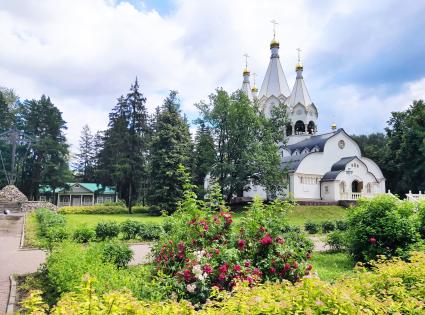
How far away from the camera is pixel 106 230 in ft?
45.4

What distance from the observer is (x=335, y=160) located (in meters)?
40.1

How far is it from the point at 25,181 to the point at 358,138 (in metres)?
56.8

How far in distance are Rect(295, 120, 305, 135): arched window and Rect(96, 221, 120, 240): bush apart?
35.0m

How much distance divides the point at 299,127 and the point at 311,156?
837 cm

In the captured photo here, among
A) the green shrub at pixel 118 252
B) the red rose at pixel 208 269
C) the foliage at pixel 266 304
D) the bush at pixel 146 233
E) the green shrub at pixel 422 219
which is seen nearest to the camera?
the foliage at pixel 266 304

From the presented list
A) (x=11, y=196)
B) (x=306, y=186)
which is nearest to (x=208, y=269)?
(x=11, y=196)

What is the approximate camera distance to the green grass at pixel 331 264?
27.2 ft

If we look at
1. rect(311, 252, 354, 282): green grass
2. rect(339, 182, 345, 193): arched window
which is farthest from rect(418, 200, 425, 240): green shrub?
rect(339, 182, 345, 193): arched window

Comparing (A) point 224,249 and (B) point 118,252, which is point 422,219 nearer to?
(A) point 224,249

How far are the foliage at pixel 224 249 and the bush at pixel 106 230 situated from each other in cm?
808

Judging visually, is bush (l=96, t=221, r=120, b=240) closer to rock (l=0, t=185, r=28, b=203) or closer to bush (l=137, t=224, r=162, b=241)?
bush (l=137, t=224, r=162, b=241)

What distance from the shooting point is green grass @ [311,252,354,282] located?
830cm

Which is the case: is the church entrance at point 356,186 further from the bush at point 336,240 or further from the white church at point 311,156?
the bush at point 336,240

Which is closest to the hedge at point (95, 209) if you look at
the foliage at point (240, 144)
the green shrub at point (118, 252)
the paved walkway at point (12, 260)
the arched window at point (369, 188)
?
the foliage at point (240, 144)
